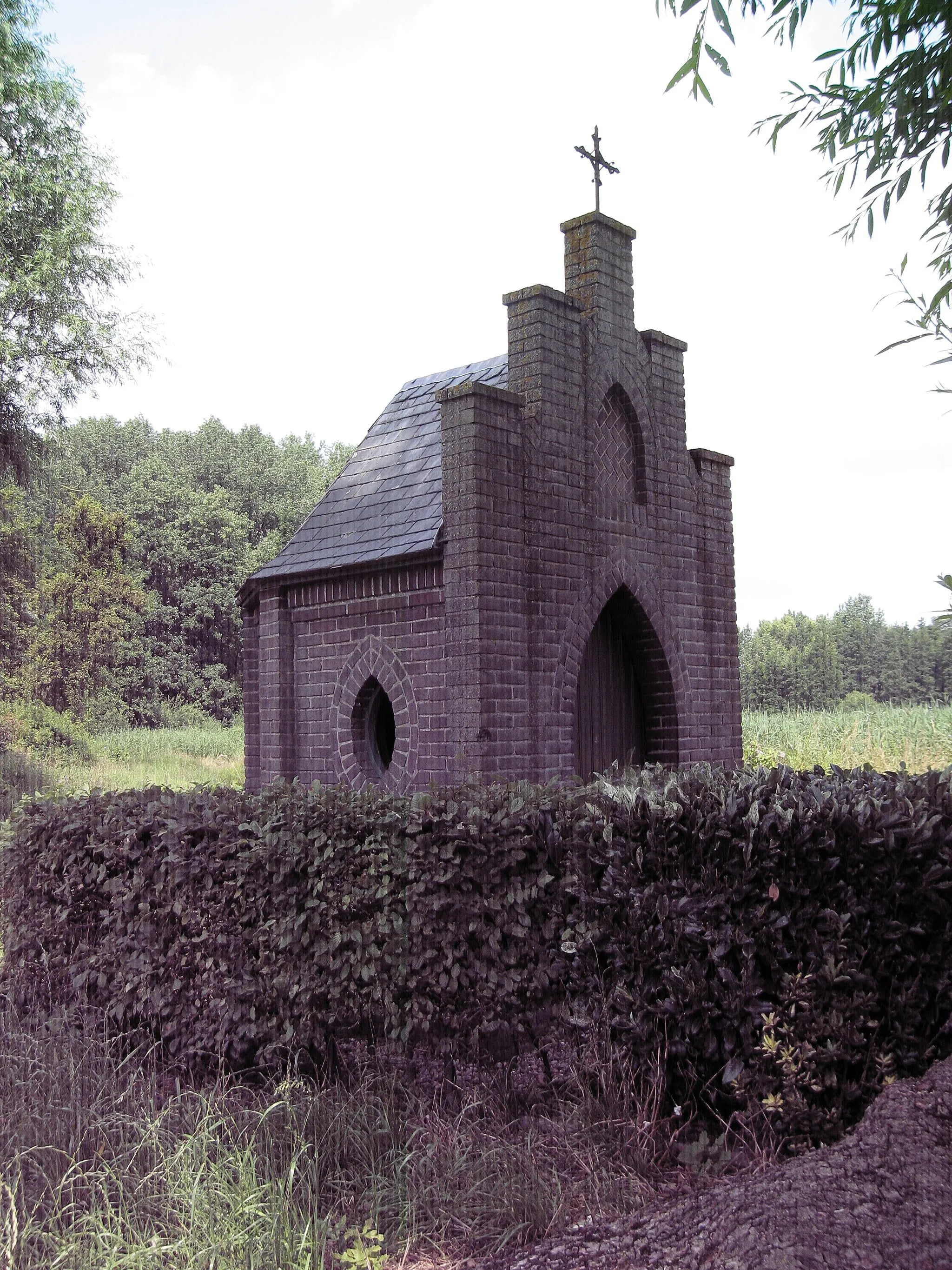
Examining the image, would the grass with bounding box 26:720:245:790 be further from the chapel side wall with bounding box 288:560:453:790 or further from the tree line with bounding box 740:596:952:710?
the tree line with bounding box 740:596:952:710

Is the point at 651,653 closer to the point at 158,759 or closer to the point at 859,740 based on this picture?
the point at 859,740

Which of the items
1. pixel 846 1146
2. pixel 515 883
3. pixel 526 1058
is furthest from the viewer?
pixel 526 1058

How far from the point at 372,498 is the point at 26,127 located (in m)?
15.0

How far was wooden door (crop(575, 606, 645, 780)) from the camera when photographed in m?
10.1

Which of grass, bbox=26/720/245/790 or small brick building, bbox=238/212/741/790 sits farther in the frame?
grass, bbox=26/720/245/790

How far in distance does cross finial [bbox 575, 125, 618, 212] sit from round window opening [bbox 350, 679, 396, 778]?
5.00 meters

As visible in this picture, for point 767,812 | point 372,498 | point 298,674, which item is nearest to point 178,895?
point 767,812

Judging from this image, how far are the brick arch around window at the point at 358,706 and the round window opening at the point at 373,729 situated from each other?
0.02m

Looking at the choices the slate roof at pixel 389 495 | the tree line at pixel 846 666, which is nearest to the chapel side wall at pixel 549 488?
the slate roof at pixel 389 495

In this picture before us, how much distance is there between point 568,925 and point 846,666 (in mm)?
57253

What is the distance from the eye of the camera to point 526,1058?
554 centimetres

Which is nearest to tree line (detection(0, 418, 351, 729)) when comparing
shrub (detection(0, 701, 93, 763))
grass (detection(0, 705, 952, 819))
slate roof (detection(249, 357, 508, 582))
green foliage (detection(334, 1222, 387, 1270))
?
shrub (detection(0, 701, 93, 763))

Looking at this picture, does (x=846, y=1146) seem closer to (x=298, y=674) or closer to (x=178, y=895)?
(x=178, y=895)

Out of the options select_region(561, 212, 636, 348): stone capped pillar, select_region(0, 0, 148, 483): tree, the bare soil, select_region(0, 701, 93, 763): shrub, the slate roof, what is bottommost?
the bare soil
